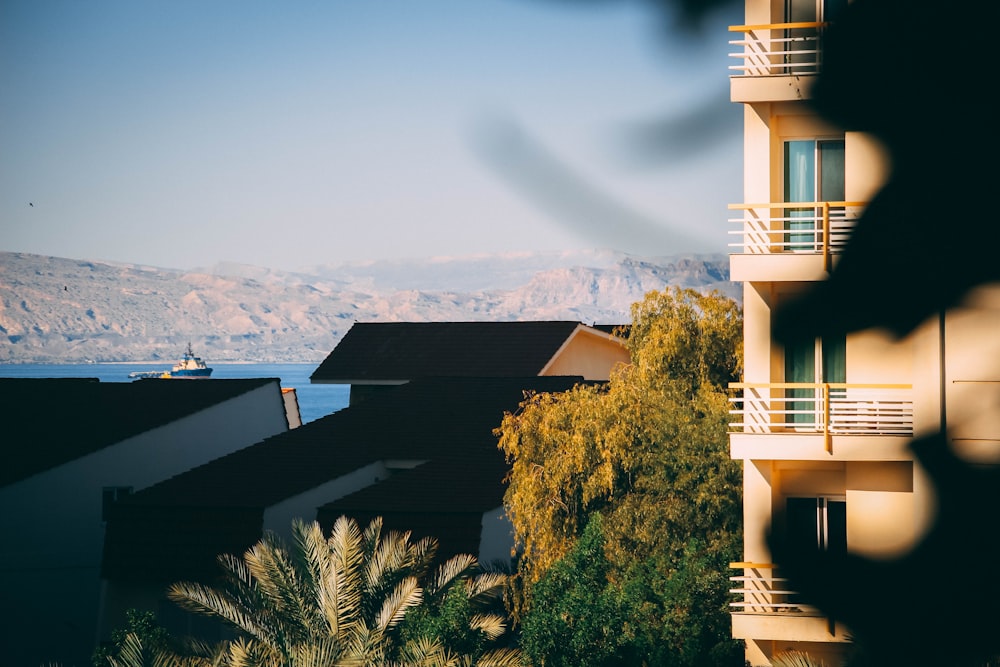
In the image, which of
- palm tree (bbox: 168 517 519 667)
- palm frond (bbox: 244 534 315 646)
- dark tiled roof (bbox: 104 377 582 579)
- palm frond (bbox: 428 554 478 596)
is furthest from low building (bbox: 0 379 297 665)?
palm frond (bbox: 244 534 315 646)

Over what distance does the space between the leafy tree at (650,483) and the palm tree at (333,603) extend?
5.97 ft

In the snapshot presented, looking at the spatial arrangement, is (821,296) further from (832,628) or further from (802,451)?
(802,451)

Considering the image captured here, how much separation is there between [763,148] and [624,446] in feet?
33.7

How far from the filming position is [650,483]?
26.2 m

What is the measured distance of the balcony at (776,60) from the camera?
3.51 metres

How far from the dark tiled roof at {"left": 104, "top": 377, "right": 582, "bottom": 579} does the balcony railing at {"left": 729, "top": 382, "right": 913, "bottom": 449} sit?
1087 cm

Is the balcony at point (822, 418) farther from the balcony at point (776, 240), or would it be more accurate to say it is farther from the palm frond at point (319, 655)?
the palm frond at point (319, 655)

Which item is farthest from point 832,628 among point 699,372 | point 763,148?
point 699,372

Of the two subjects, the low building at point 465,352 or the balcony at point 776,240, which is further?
the low building at point 465,352

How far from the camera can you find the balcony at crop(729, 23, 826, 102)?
11.5ft

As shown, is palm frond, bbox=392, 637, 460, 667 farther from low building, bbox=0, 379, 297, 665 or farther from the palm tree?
low building, bbox=0, 379, 297, 665

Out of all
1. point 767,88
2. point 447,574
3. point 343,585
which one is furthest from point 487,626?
point 767,88

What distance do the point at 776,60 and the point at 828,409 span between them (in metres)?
9.57

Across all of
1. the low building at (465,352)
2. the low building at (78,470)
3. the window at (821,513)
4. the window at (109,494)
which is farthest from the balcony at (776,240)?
the low building at (465,352)
